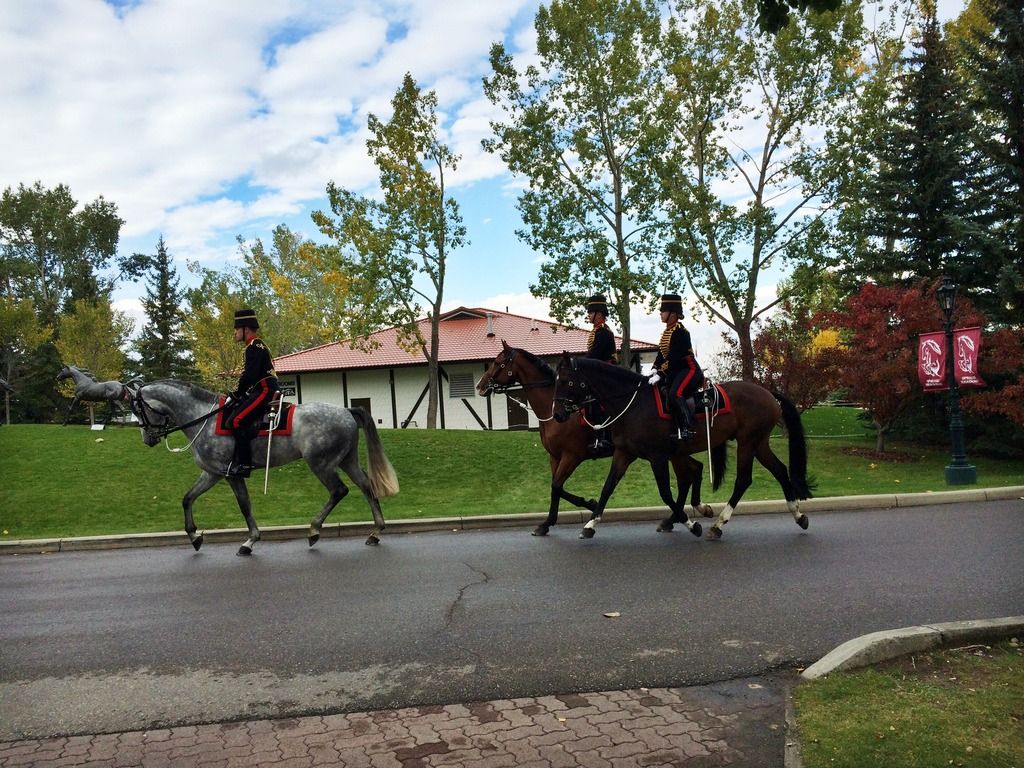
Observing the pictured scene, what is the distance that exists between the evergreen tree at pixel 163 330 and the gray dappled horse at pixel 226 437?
45.1m

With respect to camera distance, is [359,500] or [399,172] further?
[399,172]

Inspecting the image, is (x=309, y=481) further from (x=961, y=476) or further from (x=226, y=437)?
(x=961, y=476)

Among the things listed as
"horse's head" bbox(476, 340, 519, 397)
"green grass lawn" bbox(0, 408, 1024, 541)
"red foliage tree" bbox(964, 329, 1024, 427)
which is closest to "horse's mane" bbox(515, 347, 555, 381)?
"horse's head" bbox(476, 340, 519, 397)

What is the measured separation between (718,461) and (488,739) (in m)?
7.56

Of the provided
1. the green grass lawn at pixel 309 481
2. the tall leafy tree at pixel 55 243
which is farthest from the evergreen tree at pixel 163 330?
the green grass lawn at pixel 309 481

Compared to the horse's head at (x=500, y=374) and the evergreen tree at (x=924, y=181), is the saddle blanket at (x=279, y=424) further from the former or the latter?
the evergreen tree at (x=924, y=181)

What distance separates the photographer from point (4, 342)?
45281 mm

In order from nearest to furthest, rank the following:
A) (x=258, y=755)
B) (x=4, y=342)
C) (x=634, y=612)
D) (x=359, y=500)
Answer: (x=258, y=755) → (x=634, y=612) → (x=359, y=500) → (x=4, y=342)

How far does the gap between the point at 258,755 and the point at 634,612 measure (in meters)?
3.23

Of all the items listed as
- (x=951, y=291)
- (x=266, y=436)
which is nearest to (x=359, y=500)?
(x=266, y=436)

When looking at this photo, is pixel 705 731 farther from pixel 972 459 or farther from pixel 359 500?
pixel 972 459

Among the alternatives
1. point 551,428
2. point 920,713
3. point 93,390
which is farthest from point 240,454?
point 920,713

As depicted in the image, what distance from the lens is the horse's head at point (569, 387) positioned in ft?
33.3

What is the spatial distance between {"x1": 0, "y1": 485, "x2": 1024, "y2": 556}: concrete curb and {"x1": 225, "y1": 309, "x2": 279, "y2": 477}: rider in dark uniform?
64.5 inches
